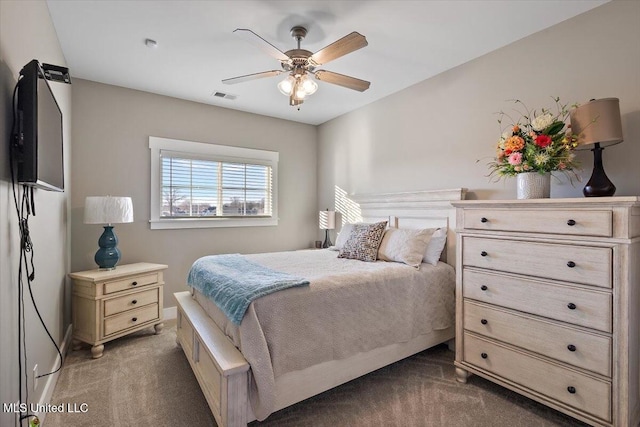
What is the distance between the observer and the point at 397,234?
296cm

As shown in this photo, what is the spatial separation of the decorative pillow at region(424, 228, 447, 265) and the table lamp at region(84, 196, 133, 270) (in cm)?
290

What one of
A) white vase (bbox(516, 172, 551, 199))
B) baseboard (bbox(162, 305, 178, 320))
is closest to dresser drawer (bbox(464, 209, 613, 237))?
white vase (bbox(516, 172, 551, 199))

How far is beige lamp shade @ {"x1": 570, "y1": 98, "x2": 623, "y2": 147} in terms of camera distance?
180 centimetres

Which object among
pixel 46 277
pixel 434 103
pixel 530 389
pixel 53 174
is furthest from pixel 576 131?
pixel 46 277

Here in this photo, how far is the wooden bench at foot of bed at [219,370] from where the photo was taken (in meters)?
1.59

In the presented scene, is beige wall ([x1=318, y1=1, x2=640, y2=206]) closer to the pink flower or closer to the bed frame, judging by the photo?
the bed frame

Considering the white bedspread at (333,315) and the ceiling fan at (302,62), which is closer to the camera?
the white bedspread at (333,315)

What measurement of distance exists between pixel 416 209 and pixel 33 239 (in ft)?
10.2

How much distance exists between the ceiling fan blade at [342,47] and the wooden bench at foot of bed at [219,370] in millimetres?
2016

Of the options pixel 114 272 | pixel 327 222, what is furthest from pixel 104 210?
pixel 327 222

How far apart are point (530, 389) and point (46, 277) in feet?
10.7

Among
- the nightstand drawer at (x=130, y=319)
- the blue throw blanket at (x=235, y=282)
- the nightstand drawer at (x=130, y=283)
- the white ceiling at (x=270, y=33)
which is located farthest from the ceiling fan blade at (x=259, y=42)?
→ the nightstand drawer at (x=130, y=319)

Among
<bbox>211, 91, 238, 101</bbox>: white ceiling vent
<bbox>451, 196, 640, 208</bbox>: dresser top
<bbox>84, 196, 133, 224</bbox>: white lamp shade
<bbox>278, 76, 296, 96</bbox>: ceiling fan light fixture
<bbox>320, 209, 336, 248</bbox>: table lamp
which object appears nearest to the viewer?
<bbox>451, 196, 640, 208</bbox>: dresser top

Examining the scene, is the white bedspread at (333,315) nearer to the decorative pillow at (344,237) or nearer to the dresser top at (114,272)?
the decorative pillow at (344,237)
